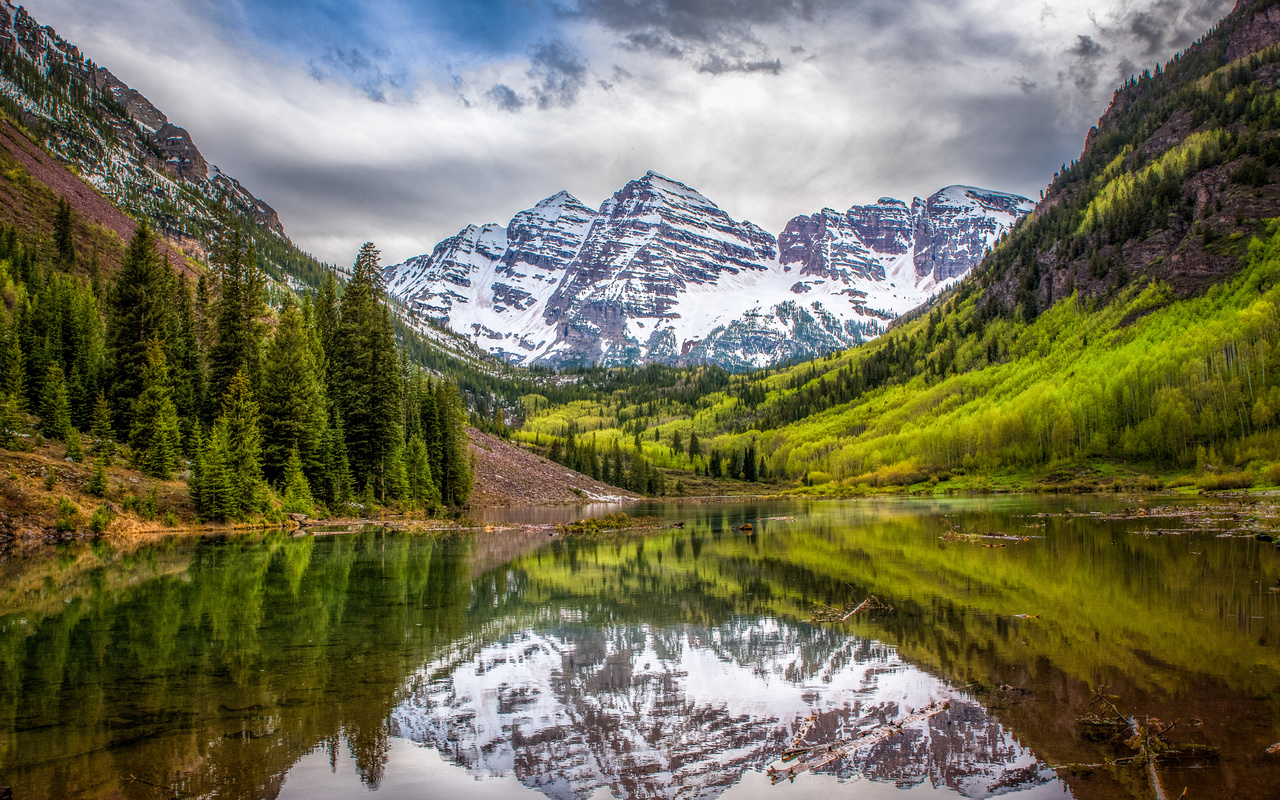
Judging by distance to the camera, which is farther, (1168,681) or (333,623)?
(333,623)

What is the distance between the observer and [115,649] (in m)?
13.7

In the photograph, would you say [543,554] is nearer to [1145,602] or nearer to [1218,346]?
[1145,602]

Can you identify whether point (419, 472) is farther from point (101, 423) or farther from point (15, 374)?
point (15, 374)

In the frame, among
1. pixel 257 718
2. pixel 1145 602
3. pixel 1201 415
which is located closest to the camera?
pixel 257 718

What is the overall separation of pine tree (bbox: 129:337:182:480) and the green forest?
4.6 inches

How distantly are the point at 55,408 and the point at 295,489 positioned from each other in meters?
16.1

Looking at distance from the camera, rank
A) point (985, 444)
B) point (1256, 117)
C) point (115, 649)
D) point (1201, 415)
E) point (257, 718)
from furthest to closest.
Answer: point (1256, 117) → point (985, 444) → point (1201, 415) → point (115, 649) → point (257, 718)

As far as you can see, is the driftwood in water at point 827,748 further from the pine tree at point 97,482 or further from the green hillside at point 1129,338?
the green hillside at point 1129,338

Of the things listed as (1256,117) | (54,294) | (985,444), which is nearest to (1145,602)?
(54,294)

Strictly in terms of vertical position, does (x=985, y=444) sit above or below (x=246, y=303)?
below

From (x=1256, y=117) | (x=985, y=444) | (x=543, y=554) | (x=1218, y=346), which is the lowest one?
A: (x=543, y=554)

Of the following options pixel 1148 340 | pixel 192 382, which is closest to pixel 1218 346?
pixel 1148 340

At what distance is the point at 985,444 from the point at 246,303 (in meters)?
112

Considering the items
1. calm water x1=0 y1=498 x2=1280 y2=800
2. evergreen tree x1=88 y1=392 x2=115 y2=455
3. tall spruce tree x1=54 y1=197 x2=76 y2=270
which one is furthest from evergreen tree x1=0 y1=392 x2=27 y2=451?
tall spruce tree x1=54 y1=197 x2=76 y2=270
